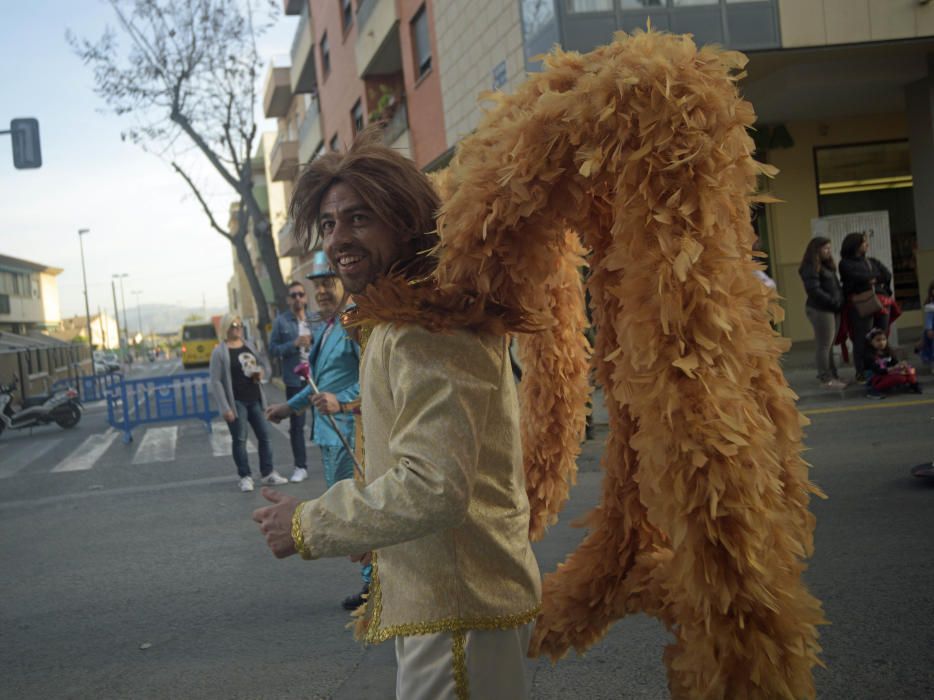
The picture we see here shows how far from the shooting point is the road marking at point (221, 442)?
12.5 m

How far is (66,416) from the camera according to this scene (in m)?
19.0

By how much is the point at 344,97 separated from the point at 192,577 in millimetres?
22940

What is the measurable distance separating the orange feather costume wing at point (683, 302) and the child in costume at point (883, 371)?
32.0ft

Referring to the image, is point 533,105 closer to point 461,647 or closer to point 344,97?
point 461,647

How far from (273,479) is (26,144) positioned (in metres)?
10.7

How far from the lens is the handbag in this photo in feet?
36.2

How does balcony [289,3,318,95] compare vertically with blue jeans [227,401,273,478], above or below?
above

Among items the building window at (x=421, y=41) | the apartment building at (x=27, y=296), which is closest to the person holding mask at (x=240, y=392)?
the building window at (x=421, y=41)

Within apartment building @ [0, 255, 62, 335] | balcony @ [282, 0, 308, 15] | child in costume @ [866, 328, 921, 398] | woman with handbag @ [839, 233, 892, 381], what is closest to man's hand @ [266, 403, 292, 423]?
child in costume @ [866, 328, 921, 398]

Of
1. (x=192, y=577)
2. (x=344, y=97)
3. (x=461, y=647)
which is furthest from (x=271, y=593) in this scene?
(x=344, y=97)

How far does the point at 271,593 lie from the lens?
5531 millimetres

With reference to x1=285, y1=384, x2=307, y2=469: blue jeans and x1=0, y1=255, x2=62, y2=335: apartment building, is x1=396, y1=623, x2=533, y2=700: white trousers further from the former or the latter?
x1=0, y1=255, x2=62, y2=335: apartment building

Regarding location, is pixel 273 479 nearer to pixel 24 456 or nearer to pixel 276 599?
pixel 276 599

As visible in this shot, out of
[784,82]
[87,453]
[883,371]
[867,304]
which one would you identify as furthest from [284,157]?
[883,371]
